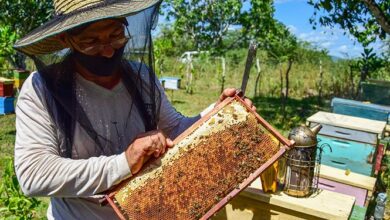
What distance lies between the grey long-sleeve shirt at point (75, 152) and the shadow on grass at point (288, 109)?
5.80 m

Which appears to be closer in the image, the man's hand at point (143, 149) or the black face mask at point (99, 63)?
the man's hand at point (143, 149)

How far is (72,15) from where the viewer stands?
138cm

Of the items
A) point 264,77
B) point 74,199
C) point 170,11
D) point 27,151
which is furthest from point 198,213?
point 170,11

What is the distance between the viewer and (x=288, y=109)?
367 inches

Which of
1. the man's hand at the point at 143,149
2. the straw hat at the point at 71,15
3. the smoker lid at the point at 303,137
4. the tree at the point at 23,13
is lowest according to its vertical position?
the smoker lid at the point at 303,137

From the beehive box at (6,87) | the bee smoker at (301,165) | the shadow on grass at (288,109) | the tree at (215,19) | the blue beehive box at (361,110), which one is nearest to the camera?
the bee smoker at (301,165)

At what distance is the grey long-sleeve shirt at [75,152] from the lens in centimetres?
126

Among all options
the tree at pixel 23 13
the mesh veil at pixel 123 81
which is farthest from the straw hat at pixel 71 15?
the tree at pixel 23 13

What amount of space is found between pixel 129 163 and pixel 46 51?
575 mm

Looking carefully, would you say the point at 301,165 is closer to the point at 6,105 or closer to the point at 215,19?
the point at 6,105

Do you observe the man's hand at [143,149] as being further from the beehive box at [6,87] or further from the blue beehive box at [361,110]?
the beehive box at [6,87]

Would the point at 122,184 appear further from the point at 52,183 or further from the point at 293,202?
the point at 293,202

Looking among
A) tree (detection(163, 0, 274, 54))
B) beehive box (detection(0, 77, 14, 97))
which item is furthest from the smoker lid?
tree (detection(163, 0, 274, 54))

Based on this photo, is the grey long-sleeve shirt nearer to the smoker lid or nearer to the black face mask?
the black face mask
